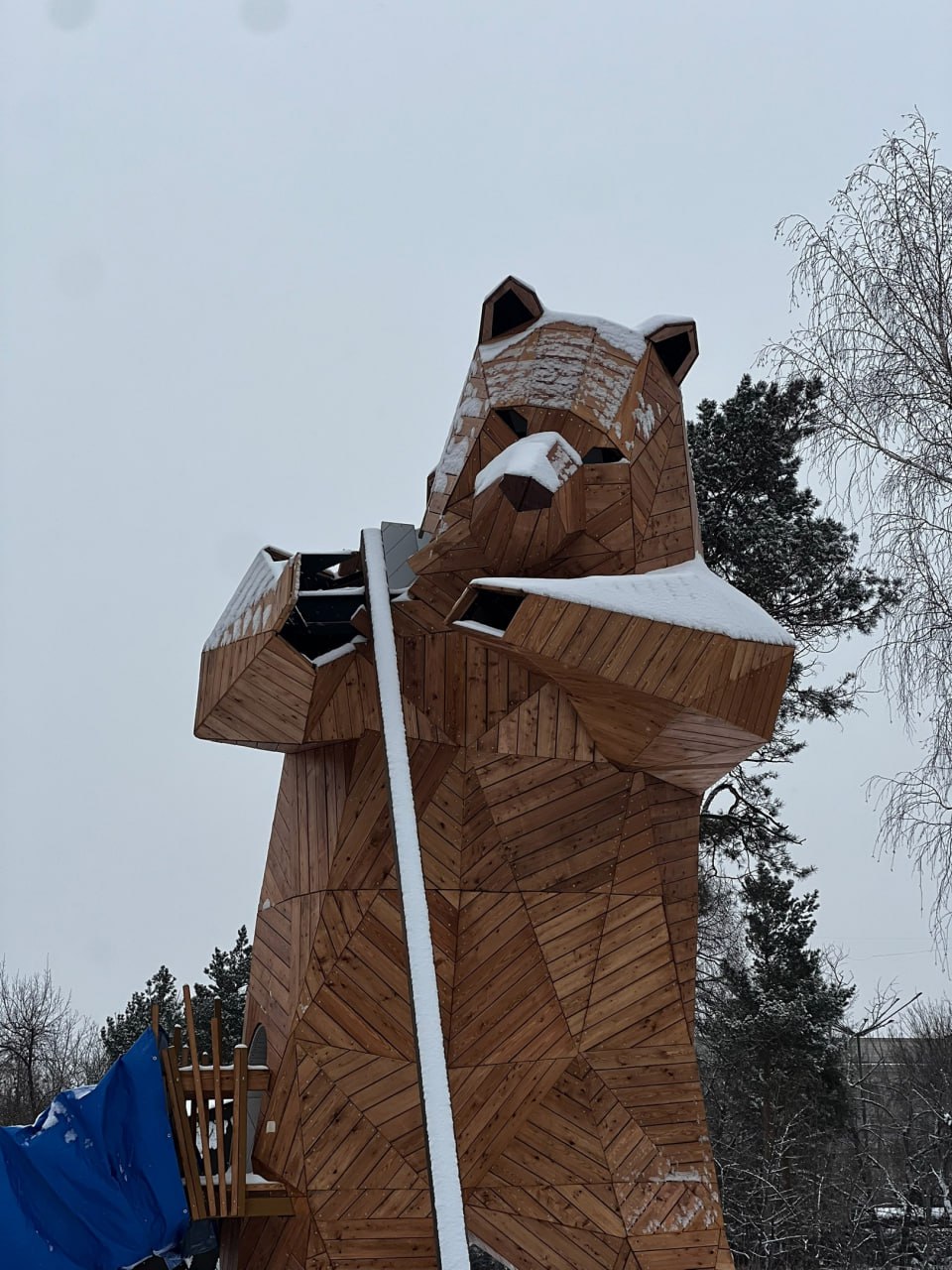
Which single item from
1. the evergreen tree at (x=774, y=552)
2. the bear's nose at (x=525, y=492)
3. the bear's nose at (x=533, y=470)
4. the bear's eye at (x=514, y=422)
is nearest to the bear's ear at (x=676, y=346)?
the bear's eye at (x=514, y=422)

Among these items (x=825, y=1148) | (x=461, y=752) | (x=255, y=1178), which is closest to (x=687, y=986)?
(x=461, y=752)

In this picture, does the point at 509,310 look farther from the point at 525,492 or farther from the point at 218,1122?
the point at 218,1122

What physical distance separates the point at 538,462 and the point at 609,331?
1.24 m

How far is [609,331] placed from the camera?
671cm

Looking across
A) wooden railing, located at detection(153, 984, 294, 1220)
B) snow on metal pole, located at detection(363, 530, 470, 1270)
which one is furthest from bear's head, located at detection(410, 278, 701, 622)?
wooden railing, located at detection(153, 984, 294, 1220)

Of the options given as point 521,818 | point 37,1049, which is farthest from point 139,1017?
point 521,818

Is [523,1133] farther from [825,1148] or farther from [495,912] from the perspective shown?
[825,1148]

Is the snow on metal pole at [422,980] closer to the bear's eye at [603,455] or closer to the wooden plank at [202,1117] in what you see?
the bear's eye at [603,455]

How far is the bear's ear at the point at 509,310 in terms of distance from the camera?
6867 mm

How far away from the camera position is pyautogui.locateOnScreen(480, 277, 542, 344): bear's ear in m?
6.87

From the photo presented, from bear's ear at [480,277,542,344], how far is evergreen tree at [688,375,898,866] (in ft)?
26.2

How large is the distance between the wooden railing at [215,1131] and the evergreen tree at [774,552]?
355 inches

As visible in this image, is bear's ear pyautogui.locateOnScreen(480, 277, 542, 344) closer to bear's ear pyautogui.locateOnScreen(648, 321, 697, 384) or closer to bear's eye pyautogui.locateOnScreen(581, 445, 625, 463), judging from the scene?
bear's ear pyautogui.locateOnScreen(648, 321, 697, 384)

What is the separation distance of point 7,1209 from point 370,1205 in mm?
1667
